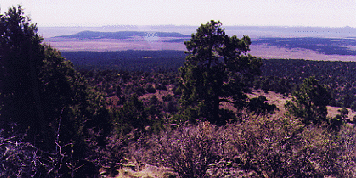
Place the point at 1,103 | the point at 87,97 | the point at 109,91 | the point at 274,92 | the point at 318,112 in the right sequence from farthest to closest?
the point at 274,92, the point at 109,91, the point at 318,112, the point at 87,97, the point at 1,103

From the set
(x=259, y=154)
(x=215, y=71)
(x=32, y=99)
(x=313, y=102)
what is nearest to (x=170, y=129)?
(x=259, y=154)

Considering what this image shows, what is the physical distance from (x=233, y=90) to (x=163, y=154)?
8042 millimetres

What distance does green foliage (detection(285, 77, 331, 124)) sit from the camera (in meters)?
14.4

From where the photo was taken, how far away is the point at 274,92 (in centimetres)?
3616

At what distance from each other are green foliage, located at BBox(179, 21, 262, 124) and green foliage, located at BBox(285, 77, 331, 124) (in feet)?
15.7

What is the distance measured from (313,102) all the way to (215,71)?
26.4 ft

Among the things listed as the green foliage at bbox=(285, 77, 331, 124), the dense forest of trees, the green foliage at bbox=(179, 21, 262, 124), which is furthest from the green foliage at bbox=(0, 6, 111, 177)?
the green foliage at bbox=(285, 77, 331, 124)

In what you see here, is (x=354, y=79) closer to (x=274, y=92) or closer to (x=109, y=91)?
(x=274, y=92)

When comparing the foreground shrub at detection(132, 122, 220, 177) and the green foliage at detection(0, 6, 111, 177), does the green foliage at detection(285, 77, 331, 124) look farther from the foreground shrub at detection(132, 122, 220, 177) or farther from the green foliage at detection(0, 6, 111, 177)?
the green foliage at detection(0, 6, 111, 177)

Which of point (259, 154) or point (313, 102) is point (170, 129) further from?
point (313, 102)

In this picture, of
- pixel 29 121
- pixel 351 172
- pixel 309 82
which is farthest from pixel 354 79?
pixel 29 121

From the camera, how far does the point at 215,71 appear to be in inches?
542

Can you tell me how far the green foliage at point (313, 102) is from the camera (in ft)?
47.3

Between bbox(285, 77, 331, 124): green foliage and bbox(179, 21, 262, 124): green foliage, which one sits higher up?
bbox(179, 21, 262, 124): green foliage
